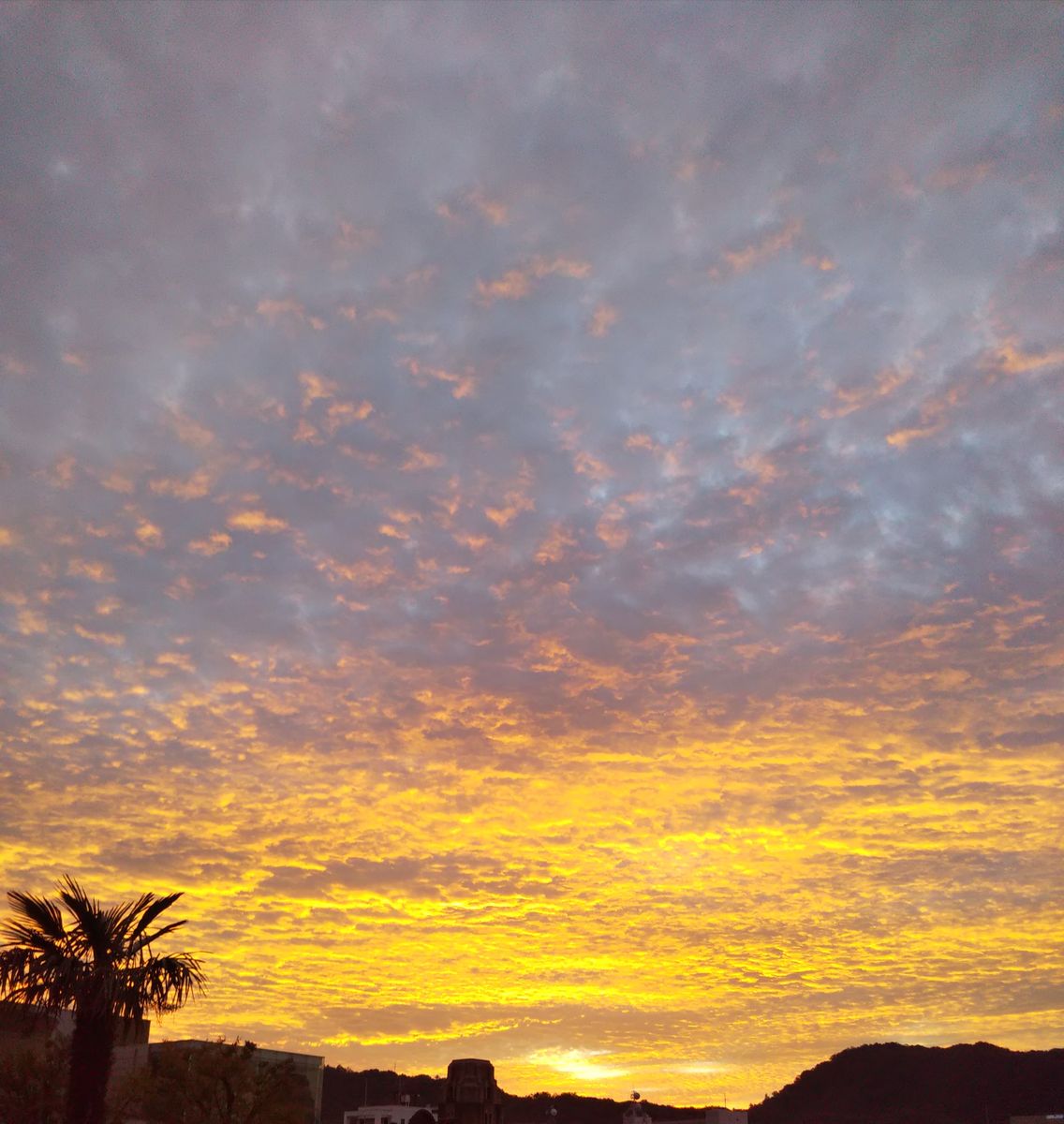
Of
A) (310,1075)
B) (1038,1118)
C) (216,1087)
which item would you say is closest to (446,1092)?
(310,1075)

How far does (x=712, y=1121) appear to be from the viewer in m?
198

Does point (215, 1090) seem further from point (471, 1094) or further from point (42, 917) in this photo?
point (471, 1094)

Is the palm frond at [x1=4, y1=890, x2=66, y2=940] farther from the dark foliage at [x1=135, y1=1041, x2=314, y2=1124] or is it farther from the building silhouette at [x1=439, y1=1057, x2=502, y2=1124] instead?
the building silhouette at [x1=439, y1=1057, x2=502, y2=1124]

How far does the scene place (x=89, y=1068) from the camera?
23.5m

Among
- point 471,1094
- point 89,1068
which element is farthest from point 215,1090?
point 471,1094

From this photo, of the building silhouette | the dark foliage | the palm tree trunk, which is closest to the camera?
the palm tree trunk

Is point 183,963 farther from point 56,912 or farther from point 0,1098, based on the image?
point 0,1098

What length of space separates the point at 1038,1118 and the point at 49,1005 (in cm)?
17063

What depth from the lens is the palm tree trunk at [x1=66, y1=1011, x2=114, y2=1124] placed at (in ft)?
75.5

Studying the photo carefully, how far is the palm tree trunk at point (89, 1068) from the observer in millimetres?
23016

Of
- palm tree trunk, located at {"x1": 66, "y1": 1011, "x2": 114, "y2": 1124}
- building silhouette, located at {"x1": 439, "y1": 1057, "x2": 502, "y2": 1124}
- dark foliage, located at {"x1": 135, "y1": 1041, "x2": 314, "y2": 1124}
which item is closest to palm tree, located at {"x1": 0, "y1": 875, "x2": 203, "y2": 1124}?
palm tree trunk, located at {"x1": 66, "y1": 1011, "x2": 114, "y2": 1124}

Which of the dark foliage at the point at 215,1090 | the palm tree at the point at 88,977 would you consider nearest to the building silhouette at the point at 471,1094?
the dark foliage at the point at 215,1090

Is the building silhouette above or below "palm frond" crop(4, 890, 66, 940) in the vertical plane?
below

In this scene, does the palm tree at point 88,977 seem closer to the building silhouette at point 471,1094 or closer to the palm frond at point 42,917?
the palm frond at point 42,917
